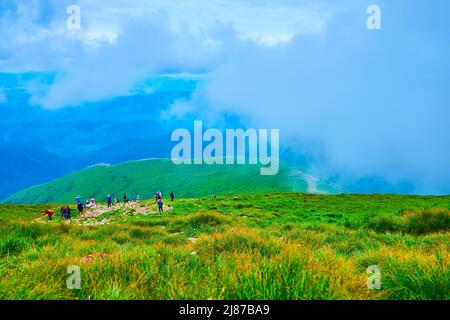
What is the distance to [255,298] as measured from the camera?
542 cm

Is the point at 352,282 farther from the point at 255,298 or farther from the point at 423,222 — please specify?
the point at 423,222

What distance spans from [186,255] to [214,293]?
301cm

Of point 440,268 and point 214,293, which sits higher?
point 440,268

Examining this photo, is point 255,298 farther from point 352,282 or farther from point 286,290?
point 352,282

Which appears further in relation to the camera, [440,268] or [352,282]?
[440,268]

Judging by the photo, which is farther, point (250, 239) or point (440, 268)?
point (250, 239)
